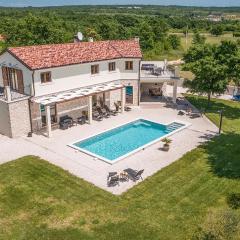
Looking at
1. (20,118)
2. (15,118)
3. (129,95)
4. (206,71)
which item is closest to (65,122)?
(20,118)

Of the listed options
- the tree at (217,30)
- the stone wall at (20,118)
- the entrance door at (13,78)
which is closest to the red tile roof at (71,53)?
the entrance door at (13,78)

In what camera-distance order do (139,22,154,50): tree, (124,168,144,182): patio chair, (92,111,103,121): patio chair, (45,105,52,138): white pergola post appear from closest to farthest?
(124,168,144,182): patio chair → (45,105,52,138): white pergola post → (92,111,103,121): patio chair → (139,22,154,50): tree

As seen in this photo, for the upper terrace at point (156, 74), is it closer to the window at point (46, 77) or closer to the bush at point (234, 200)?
the window at point (46, 77)

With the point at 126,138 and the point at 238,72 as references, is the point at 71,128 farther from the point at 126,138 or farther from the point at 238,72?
the point at 238,72

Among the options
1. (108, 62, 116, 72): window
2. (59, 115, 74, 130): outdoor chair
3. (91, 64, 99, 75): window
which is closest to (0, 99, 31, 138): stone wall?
(59, 115, 74, 130): outdoor chair

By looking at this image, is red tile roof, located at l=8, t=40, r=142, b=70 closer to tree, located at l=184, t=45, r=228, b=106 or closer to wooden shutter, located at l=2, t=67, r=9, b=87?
wooden shutter, located at l=2, t=67, r=9, b=87

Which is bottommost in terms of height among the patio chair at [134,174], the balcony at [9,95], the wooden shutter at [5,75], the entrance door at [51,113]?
the patio chair at [134,174]
